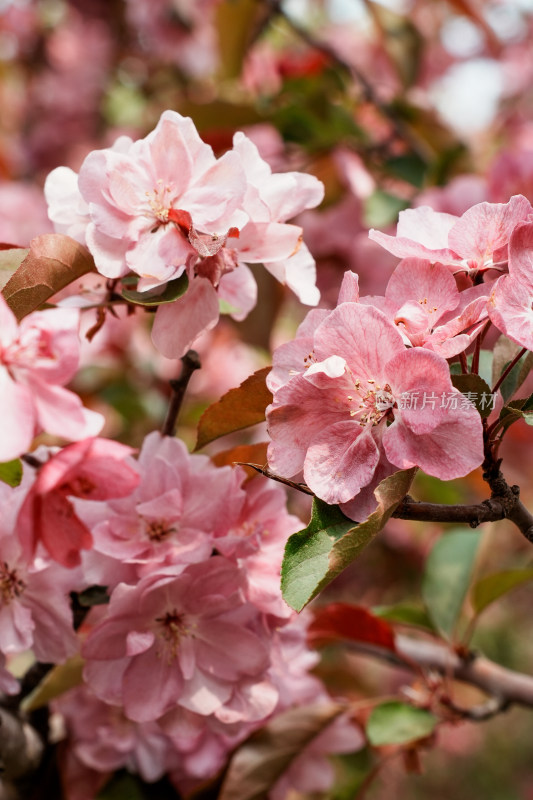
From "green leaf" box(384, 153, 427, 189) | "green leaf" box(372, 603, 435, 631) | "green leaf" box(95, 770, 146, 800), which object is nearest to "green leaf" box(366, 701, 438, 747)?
"green leaf" box(372, 603, 435, 631)

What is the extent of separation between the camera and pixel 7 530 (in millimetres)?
588

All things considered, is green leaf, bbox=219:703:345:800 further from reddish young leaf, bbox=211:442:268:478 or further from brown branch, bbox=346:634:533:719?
reddish young leaf, bbox=211:442:268:478

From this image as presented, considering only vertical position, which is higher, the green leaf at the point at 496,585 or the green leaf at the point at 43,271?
the green leaf at the point at 43,271

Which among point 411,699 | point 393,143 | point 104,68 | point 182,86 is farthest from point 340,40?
point 411,699

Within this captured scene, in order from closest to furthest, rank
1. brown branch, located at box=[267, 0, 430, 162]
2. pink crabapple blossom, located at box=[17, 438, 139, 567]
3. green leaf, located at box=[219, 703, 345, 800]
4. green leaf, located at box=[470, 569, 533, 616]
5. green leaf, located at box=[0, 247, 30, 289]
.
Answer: pink crabapple blossom, located at box=[17, 438, 139, 567] < green leaf, located at box=[0, 247, 30, 289] < green leaf, located at box=[219, 703, 345, 800] < green leaf, located at box=[470, 569, 533, 616] < brown branch, located at box=[267, 0, 430, 162]

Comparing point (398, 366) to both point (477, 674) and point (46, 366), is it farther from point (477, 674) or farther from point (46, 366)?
point (477, 674)

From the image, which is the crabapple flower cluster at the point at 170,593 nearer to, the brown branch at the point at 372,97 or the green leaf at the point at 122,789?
the green leaf at the point at 122,789

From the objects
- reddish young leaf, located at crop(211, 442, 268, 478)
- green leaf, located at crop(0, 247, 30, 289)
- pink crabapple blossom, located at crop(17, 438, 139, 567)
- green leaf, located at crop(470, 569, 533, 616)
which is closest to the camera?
pink crabapple blossom, located at crop(17, 438, 139, 567)

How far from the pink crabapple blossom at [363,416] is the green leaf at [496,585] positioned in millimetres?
478

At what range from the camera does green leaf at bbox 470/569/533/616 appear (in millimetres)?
921

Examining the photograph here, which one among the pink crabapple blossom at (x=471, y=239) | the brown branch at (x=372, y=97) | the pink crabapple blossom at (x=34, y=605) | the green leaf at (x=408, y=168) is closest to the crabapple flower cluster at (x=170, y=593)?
the pink crabapple blossom at (x=34, y=605)

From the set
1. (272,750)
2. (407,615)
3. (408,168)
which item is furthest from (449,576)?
(408,168)

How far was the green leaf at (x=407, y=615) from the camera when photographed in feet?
3.25

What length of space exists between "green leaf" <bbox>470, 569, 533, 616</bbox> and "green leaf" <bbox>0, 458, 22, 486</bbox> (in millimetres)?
586
